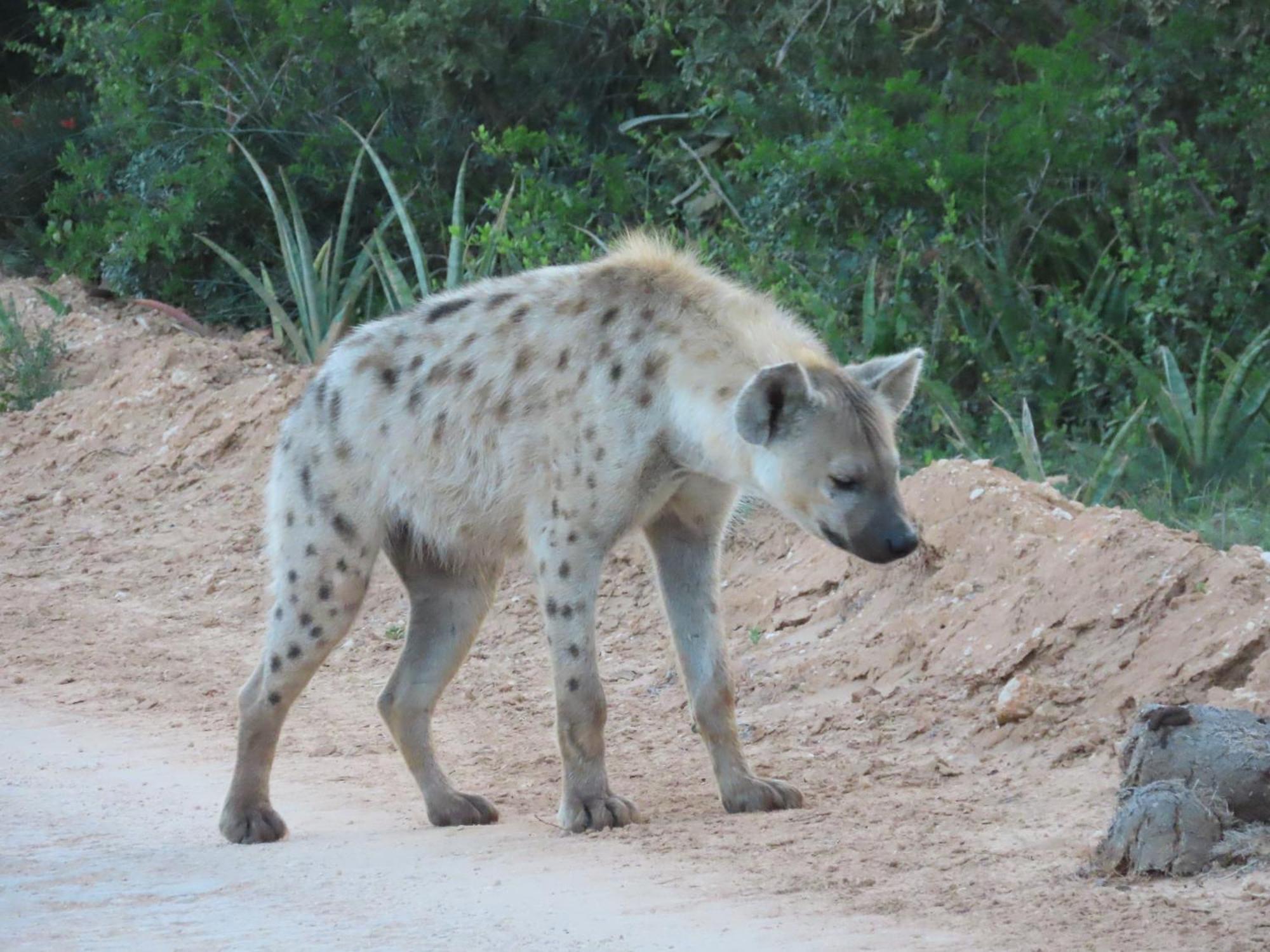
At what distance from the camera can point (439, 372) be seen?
4840 millimetres

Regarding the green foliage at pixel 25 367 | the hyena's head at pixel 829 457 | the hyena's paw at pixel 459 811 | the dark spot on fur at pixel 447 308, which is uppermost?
the dark spot on fur at pixel 447 308

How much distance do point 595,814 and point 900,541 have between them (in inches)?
38.1

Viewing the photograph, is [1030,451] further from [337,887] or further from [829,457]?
[337,887]

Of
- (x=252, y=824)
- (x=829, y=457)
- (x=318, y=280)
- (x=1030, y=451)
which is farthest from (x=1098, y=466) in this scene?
(x=318, y=280)

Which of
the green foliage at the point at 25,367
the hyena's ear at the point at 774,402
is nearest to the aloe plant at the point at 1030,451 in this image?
the hyena's ear at the point at 774,402

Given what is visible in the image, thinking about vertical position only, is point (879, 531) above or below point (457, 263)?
above

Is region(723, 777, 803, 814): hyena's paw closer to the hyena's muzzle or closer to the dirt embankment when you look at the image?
the dirt embankment

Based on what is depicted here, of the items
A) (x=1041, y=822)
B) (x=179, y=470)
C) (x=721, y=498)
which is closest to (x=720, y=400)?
(x=721, y=498)

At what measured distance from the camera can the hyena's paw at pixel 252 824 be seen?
4.41m

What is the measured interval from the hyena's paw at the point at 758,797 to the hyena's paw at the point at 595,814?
242 millimetres

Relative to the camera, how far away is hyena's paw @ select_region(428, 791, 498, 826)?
178 inches

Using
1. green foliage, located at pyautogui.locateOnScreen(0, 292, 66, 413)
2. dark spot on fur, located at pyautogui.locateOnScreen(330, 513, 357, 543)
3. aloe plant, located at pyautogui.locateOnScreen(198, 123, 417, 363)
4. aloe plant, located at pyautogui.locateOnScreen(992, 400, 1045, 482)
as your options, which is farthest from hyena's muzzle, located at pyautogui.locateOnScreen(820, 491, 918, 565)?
green foliage, located at pyautogui.locateOnScreen(0, 292, 66, 413)

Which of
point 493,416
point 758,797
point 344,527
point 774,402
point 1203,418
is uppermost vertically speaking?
point 774,402

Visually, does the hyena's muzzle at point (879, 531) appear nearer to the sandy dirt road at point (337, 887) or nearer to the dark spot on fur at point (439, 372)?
the sandy dirt road at point (337, 887)
